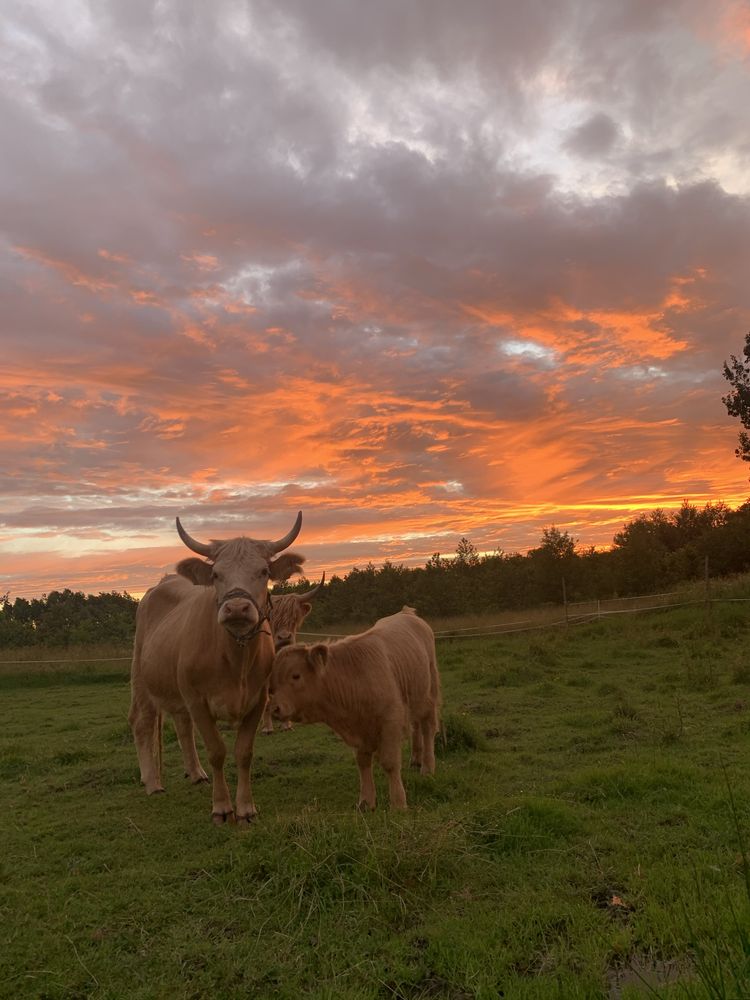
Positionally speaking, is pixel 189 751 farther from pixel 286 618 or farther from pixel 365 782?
pixel 286 618

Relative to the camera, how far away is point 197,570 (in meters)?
6.88

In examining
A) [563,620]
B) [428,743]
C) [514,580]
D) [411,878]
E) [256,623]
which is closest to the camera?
[411,878]

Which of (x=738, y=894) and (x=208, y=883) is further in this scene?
(x=208, y=883)

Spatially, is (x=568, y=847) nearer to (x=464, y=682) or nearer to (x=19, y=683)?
(x=464, y=682)

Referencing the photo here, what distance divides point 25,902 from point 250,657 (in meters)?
2.54

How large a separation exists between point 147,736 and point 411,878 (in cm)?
470

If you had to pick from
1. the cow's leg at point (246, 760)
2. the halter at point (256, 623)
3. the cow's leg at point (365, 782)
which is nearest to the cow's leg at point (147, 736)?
the cow's leg at point (246, 760)

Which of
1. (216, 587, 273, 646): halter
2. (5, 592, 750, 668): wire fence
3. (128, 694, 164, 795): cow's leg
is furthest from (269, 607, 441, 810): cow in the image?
(5, 592, 750, 668): wire fence

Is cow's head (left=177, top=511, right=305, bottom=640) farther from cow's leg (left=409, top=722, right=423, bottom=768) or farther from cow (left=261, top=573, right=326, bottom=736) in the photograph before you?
cow (left=261, top=573, right=326, bottom=736)

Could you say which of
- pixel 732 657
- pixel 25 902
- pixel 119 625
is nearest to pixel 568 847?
pixel 25 902

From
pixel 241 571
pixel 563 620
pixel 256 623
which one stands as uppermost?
pixel 241 571

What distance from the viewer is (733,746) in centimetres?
770

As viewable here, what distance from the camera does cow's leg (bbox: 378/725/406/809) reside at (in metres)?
6.21

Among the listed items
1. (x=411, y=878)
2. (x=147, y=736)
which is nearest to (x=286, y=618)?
(x=147, y=736)
